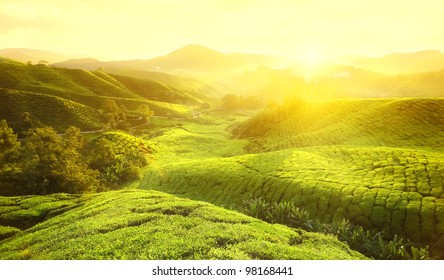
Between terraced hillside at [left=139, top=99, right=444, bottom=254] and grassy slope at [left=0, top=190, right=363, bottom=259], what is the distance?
273 inches

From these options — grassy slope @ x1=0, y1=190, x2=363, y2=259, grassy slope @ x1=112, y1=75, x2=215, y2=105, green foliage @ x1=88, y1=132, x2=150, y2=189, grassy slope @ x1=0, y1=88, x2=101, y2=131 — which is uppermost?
grassy slope @ x1=112, y1=75, x2=215, y2=105

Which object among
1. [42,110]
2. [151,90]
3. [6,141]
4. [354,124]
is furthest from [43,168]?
[151,90]

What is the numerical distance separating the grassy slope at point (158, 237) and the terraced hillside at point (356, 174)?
6.94m

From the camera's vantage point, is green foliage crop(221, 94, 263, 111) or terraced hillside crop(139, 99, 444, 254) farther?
green foliage crop(221, 94, 263, 111)

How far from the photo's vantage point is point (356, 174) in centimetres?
3114

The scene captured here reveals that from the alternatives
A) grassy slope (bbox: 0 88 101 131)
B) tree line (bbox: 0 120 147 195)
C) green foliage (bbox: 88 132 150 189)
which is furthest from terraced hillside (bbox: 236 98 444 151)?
grassy slope (bbox: 0 88 101 131)

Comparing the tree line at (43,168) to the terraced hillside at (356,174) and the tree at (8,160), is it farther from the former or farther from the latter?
the terraced hillside at (356,174)

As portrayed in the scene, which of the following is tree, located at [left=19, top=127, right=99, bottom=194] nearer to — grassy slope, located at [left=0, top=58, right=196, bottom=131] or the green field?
the green field

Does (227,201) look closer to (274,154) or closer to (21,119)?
(274,154)

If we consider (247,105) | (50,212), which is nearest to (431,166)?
(50,212)

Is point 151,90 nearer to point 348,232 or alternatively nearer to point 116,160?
point 116,160

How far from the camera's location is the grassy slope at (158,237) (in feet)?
52.1

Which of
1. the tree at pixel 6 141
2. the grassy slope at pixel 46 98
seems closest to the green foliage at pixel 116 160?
the tree at pixel 6 141

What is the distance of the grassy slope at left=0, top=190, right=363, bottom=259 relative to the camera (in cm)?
1589
